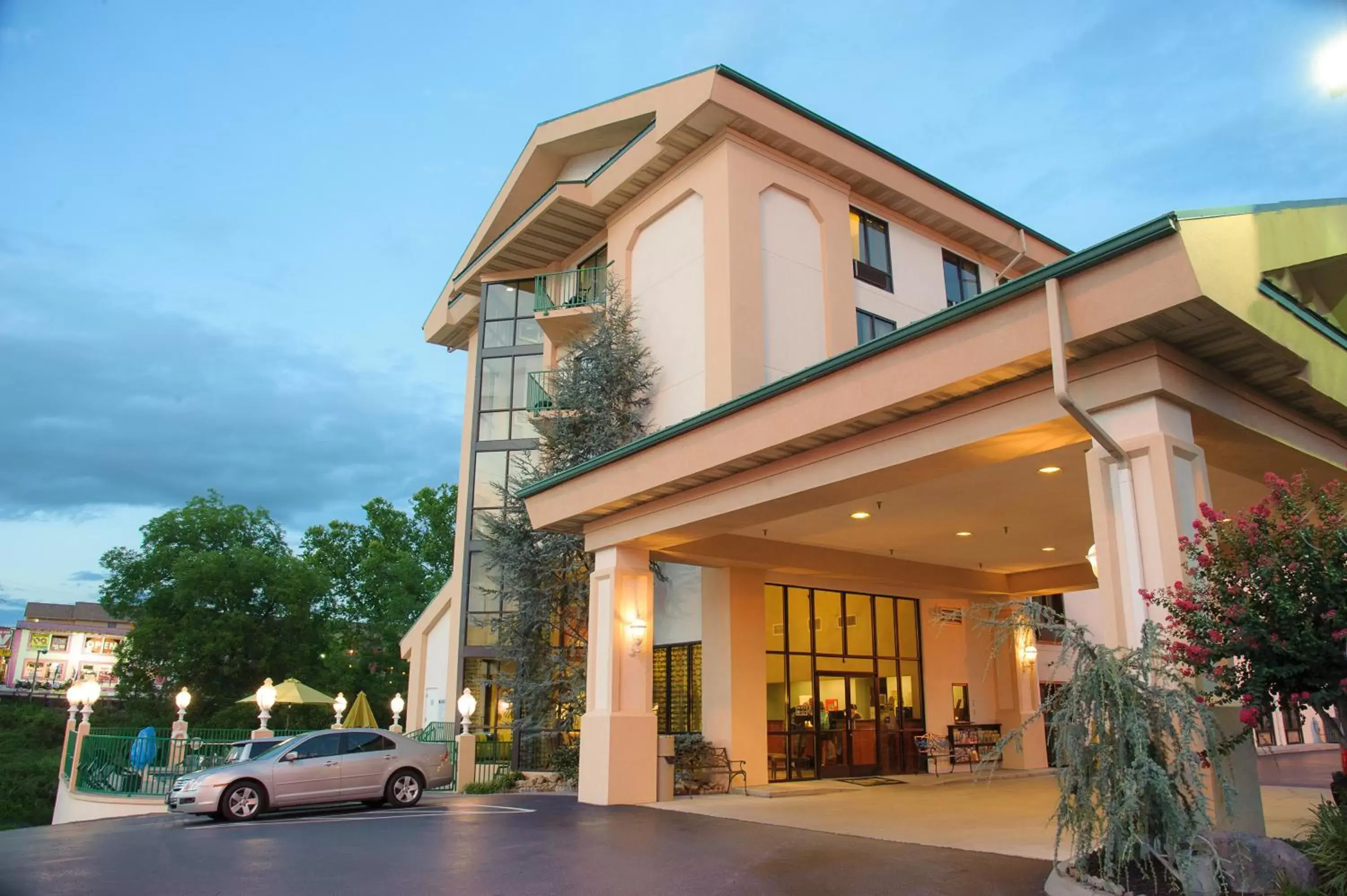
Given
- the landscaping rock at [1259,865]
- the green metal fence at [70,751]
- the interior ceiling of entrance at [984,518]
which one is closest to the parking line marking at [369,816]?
the interior ceiling of entrance at [984,518]

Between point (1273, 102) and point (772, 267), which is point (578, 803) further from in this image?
point (1273, 102)

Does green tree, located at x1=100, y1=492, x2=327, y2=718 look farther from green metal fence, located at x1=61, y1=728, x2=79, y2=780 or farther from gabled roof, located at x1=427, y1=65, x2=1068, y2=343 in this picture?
gabled roof, located at x1=427, y1=65, x2=1068, y2=343

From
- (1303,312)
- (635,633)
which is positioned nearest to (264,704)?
(635,633)

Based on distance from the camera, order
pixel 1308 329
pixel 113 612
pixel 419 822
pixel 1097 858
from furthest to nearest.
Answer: pixel 113 612 < pixel 419 822 < pixel 1308 329 < pixel 1097 858

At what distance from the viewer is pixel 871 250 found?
21.6 meters

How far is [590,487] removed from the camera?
1508cm

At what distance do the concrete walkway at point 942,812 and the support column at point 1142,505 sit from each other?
1.97m

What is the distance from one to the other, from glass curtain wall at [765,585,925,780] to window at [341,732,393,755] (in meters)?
6.93

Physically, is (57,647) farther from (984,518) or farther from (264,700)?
(984,518)

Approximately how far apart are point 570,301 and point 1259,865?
764 inches

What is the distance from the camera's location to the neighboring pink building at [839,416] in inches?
324

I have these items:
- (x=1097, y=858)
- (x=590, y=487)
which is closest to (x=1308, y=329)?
(x=1097, y=858)

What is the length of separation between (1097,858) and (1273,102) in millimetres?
9174

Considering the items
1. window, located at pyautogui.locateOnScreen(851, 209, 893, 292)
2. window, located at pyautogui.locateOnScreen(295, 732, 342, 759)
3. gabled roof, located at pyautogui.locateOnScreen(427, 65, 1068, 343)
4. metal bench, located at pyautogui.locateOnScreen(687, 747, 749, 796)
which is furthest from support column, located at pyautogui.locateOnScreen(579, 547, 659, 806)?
gabled roof, located at pyautogui.locateOnScreen(427, 65, 1068, 343)
